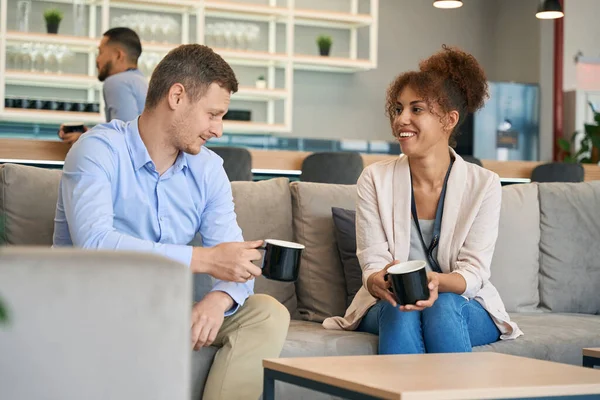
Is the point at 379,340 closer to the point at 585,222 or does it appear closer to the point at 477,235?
the point at 477,235

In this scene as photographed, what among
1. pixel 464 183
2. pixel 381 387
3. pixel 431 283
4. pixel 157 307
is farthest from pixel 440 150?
pixel 157 307

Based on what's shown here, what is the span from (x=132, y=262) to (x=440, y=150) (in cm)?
201

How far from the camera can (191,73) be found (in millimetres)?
2244

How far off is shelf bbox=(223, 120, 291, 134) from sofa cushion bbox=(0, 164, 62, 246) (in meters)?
4.17

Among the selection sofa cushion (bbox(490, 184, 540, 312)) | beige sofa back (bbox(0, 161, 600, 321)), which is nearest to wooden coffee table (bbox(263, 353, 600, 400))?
beige sofa back (bbox(0, 161, 600, 321))

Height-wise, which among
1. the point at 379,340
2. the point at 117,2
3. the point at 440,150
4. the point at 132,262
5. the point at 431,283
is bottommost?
the point at 379,340

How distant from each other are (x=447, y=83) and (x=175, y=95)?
908 mm

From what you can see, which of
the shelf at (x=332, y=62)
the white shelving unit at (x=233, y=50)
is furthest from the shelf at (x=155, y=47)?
the shelf at (x=332, y=62)

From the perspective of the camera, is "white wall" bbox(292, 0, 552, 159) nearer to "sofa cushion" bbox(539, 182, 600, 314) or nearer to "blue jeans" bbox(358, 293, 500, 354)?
"sofa cushion" bbox(539, 182, 600, 314)

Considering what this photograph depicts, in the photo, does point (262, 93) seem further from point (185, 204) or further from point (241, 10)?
point (185, 204)

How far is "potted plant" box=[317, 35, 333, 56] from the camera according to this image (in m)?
7.52

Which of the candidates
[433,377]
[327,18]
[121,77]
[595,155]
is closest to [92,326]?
[433,377]

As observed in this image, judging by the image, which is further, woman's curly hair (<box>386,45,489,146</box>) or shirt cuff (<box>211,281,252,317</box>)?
woman's curly hair (<box>386,45,489,146</box>)

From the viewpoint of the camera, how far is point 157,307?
0.84 meters
